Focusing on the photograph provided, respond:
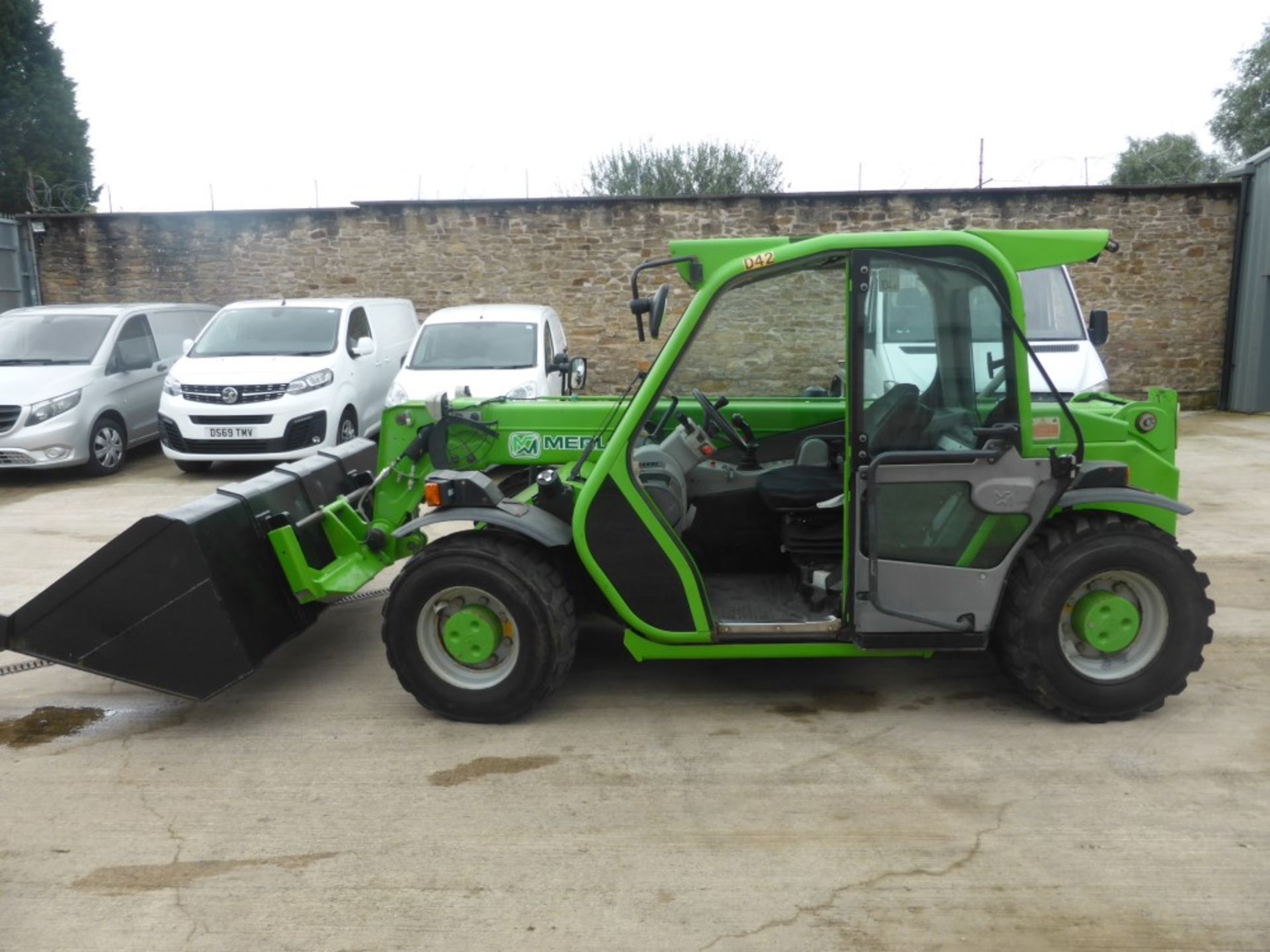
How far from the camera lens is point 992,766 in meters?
4.07

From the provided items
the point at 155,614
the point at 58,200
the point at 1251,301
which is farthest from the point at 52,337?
the point at 1251,301

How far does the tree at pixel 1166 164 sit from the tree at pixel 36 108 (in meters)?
30.4

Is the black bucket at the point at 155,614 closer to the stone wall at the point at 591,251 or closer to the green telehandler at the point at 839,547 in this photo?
the green telehandler at the point at 839,547

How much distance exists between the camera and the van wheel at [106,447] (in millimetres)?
11359

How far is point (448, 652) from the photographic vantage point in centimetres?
453

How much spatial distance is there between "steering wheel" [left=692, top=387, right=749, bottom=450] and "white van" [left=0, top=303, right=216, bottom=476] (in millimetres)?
8540

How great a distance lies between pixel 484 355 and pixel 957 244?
8117 mm

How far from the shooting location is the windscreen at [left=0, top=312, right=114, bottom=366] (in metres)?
11.7

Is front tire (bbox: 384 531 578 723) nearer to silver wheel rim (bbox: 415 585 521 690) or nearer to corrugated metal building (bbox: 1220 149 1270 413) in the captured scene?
silver wheel rim (bbox: 415 585 521 690)

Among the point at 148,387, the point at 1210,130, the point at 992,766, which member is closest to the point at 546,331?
the point at 148,387

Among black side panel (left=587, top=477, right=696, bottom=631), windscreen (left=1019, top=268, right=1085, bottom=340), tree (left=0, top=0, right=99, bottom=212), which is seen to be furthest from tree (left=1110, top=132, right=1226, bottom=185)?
tree (left=0, top=0, right=99, bottom=212)

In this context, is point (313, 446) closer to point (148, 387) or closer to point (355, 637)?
point (148, 387)

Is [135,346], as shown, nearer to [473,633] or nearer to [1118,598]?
[473,633]

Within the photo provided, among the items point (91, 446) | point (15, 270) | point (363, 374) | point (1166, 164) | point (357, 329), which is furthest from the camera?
point (1166, 164)
